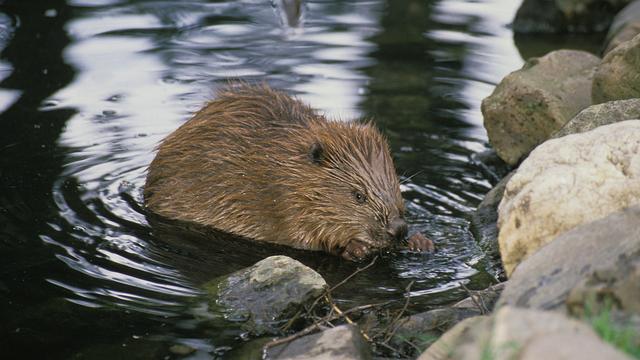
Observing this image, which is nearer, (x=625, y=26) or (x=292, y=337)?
(x=292, y=337)

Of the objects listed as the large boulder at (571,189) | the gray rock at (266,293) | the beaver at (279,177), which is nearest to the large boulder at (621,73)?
the beaver at (279,177)

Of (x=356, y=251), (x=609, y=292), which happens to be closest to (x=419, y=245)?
(x=356, y=251)

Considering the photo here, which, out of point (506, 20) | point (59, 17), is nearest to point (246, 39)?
point (59, 17)

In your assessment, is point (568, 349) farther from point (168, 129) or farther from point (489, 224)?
point (168, 129)

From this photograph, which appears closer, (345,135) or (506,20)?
(345,135)

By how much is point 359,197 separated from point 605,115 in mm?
1486

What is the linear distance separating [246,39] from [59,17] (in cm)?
191

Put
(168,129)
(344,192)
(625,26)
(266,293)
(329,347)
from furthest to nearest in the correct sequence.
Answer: (625,26) < (168,129) < (344,192) < (266,293) < (329,347)

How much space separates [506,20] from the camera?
12.5 m

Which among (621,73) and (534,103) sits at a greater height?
(621,73)

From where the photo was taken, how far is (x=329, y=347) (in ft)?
15.9

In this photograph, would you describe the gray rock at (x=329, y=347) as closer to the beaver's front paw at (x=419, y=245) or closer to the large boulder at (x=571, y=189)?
the large boulder at (x=571, y=189)

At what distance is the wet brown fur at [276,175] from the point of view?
265 inches

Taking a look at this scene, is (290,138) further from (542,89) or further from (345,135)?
(542,89)
